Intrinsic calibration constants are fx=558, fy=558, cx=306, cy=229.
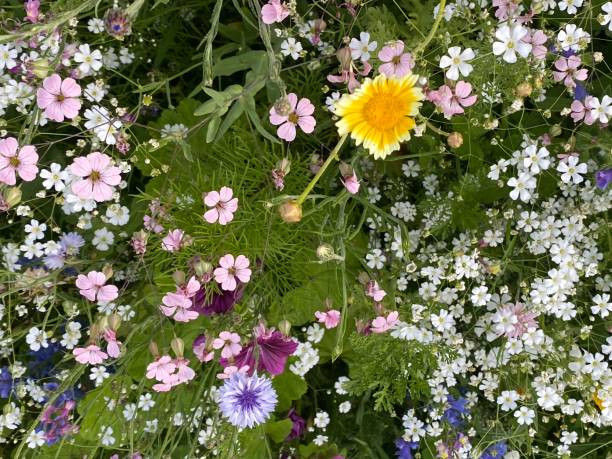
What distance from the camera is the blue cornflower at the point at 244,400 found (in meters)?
1.40

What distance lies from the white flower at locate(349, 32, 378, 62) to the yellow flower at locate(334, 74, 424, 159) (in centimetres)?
21

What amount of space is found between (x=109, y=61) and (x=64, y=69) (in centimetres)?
22

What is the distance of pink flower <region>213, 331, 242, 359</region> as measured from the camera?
1398mm

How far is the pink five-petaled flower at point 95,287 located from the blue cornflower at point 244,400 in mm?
369

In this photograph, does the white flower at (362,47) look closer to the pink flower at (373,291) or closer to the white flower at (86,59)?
the pink flower at (373,291)

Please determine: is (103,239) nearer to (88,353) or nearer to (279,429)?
(88,353)

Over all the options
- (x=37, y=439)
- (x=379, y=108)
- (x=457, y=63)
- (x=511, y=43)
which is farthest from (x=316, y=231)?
(x=37, y=439)

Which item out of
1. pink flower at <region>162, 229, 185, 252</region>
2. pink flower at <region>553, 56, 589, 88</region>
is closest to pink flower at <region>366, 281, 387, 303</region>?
pink flower at <region>162, 229, 185, 252</region>

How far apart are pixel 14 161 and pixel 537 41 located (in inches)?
49.5

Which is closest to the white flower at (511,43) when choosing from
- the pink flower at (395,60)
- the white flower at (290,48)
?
the pink flower at (395,60)

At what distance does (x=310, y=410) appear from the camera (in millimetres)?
2170

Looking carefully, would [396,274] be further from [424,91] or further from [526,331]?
[424,91]

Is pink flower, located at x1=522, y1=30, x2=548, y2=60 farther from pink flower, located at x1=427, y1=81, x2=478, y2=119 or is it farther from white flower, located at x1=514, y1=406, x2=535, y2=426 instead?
white flower, located at x1=514, y1=406, x2=535, y2=426

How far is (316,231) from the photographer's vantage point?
1.56m
